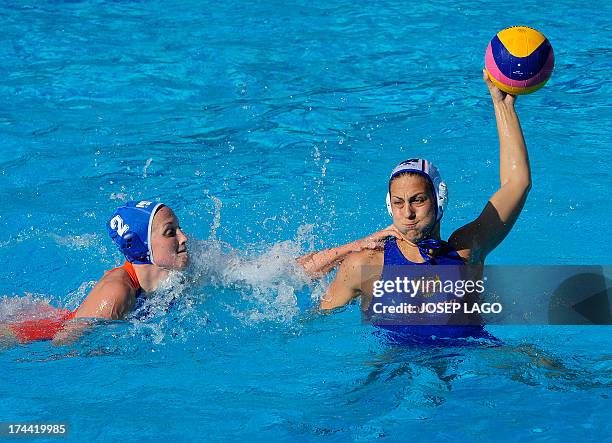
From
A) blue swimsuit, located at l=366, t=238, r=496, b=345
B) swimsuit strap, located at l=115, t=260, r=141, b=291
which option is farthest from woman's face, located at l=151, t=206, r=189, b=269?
blue swimsuit, located at l=366, t=238, r=496, b=345

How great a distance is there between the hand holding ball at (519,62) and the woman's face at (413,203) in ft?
2.49

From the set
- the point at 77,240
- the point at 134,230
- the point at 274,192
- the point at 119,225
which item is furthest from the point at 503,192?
the point at 77,240

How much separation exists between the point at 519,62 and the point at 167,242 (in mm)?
2544

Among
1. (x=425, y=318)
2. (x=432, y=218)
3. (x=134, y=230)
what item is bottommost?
(x=425, y=318)

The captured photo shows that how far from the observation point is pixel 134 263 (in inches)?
237

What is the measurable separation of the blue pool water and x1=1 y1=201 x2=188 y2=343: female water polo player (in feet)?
0.47

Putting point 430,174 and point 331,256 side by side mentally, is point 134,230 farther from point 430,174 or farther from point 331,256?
point 430,174

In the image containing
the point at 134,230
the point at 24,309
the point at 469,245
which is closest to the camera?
the point at 469,245

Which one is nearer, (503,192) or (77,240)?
(503,192)

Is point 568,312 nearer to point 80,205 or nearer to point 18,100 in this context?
point 80,205

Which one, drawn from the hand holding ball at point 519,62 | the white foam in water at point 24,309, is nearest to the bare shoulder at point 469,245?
the hand holding ball at point 519,62

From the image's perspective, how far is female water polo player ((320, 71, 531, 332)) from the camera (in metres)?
4.80

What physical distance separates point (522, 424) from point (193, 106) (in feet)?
19.3

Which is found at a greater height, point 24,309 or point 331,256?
point 331,256
